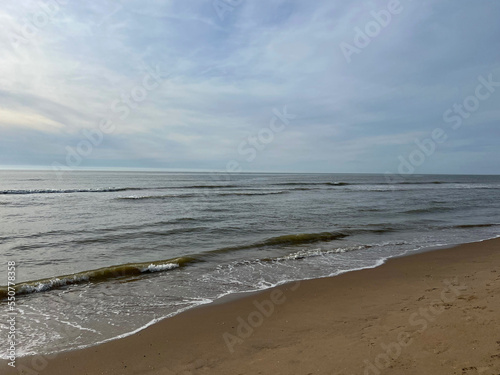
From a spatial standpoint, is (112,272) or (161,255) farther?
(161,255)

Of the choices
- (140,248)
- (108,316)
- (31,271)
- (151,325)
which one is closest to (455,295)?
(151,325)

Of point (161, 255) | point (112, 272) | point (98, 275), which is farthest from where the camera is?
point (161, 255)

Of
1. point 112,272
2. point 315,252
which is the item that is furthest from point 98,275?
point 315,252

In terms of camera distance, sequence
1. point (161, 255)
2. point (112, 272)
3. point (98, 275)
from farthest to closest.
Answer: point (161, 255) → point (112, 272) → point (98, 275)

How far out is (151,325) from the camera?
6.02 m

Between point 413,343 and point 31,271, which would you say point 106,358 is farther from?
point 31,271

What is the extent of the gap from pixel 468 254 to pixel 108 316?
12835mm

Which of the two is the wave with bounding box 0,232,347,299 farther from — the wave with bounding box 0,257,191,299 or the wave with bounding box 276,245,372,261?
the wave with bounding box 276,245,372,261

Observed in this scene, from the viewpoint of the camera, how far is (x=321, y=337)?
16.8ft

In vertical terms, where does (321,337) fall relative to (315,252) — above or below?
above

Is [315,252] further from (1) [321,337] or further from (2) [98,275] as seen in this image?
(2) [98,275]

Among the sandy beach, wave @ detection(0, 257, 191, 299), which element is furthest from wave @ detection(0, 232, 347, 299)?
the sandy beach

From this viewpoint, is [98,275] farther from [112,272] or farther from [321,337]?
[321,337]

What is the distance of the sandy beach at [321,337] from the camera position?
4145 millimetres
